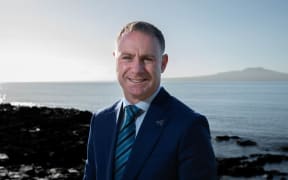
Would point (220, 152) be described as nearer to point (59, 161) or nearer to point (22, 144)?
point (59, 161)

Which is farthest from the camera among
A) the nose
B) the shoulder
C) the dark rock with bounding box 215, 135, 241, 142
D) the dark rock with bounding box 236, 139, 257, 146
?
the dark rock with bounding box 215, 135, 241, 142

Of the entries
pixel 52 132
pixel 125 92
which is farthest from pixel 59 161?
pixel 125 92

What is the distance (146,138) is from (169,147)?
194 mm

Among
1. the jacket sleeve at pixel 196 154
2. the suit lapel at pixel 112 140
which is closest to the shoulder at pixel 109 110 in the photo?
the suit lapel at pixel 112 140

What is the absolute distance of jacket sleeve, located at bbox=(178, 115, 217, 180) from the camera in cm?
227

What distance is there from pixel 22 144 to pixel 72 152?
5116 millimetres

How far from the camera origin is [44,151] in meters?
23.4

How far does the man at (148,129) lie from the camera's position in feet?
7.54

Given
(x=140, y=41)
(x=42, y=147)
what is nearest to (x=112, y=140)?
(x=140, y=41)

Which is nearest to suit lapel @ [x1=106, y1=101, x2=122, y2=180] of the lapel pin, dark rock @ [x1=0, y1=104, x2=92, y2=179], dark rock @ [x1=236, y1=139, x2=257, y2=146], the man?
the man

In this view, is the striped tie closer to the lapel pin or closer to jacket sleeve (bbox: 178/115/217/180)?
Answer: the lapel pin

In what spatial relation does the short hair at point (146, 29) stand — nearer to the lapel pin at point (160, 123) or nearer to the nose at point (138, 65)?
the nose at point (138, 65)

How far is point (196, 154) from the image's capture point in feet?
7.45

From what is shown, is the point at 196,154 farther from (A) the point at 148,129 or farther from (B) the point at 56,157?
(B) the point at 56,157
